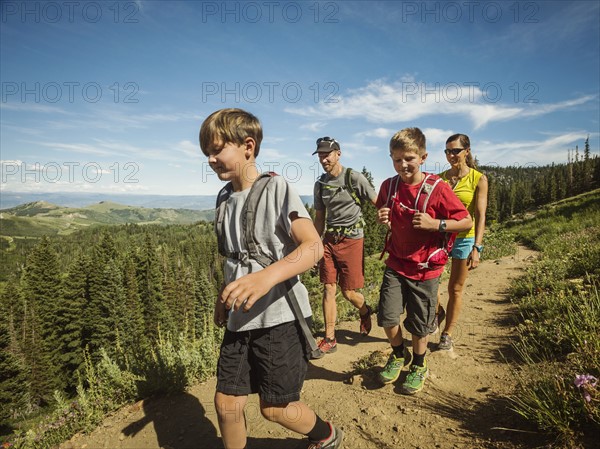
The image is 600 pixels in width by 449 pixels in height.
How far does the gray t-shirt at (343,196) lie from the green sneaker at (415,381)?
2.11 m

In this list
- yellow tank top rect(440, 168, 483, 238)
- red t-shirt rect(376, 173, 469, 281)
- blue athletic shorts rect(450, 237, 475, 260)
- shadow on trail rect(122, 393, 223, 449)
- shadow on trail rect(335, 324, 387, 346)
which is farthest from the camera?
shadow on trail rect(335, 324, 387, 346)

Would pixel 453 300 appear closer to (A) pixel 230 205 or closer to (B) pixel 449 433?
(B) pixel 449 433

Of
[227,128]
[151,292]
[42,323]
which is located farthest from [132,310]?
[227,128]

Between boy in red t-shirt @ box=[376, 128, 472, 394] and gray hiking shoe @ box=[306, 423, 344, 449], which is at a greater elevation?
boy in red t-shirt @ box=[376, 128, 472, 394]

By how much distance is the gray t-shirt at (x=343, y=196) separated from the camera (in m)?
4.75

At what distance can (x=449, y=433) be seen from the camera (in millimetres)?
2656

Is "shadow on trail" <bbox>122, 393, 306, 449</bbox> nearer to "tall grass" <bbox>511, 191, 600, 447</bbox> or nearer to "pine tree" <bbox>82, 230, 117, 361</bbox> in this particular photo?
"tall grass" <bbox>511, 191, 600, 447</bbox>

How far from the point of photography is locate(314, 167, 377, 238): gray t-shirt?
475 centimetres

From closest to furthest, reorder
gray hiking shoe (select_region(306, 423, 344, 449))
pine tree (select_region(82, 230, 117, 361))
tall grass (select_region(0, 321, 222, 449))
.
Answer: gray hiking shoe (select_region(306, 423, 344, 449)) → tall grass (select_region(0, 321, 222, 449)) → pine tree (select_region(82, 230, 117, 361))

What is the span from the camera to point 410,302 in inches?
133

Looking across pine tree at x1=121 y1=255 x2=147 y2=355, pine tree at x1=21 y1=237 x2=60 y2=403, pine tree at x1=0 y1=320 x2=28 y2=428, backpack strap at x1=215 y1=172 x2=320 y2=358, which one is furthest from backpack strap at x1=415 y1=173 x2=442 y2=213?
pine tree at x1=21 y1=237 x2=60 y2=403

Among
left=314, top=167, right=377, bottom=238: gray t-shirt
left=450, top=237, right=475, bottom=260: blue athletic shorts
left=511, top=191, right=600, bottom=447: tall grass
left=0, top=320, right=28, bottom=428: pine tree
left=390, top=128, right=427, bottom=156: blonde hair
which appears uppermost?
left=390, top=128, right=427, bottom=156: blonde hair

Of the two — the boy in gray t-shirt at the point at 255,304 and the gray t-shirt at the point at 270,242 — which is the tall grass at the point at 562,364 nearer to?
the boy in gray t-shirt at the point at 255,304

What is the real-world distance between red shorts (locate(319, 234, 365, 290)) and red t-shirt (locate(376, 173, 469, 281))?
138cm
